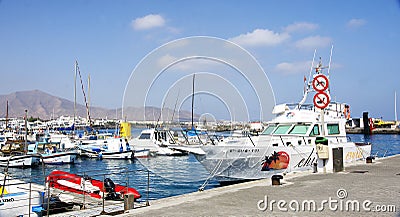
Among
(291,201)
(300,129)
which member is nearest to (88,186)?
(291,201)

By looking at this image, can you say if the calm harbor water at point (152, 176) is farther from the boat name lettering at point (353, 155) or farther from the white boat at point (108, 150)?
the boat name lettering at point (353, 155)

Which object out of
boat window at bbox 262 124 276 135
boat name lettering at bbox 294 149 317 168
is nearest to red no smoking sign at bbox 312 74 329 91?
boat name lettering at bbox 294 149 317 168

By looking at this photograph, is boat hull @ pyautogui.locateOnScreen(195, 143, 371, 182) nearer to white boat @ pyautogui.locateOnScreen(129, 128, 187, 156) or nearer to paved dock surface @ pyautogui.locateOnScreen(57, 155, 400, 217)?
paved dock surface @ pyautogui.locateOnScreen(57, 155, 400, 217)

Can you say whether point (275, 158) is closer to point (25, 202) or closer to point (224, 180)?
point (224, 180)

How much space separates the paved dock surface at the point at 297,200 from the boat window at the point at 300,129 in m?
6.47

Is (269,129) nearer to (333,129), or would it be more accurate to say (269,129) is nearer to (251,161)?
(333,129)

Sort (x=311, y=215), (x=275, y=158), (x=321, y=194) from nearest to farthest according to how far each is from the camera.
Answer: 1. (x=311, y=215)
2. (x=321, y=194)
3. (x=275, y=158)

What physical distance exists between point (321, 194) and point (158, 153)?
3676cm

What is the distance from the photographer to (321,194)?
36.6 ft

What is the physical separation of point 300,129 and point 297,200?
36.4ft

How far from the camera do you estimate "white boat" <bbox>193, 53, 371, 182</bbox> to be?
53.7 ft

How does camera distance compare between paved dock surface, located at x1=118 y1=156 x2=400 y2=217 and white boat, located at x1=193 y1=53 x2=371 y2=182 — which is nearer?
paved dock surface, located at x1=118 y1=156 x2=400 y2=217

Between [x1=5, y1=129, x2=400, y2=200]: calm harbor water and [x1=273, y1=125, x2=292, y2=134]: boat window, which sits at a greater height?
[x1=273, y1=125, x2=292, y2=134]: boat window

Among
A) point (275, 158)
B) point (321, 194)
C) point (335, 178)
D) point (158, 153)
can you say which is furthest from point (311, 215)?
point (158, 153)
